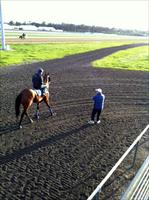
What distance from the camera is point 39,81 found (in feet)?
39.9

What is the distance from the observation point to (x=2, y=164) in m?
8.47

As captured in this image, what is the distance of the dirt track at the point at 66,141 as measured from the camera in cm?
758

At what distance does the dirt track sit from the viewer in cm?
758

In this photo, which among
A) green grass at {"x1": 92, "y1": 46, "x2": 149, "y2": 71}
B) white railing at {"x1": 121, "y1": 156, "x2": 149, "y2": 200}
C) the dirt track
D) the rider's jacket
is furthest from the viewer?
green grass at {"x1": 92, "y1": 46, "x2": 149, "y2": 71}

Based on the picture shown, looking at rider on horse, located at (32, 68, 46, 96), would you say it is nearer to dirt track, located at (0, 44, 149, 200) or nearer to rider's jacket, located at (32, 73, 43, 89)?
rider's jacket, located at (32, 73, 43, 89)

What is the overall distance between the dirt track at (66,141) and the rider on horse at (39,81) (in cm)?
129

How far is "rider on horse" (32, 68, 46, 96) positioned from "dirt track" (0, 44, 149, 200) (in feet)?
4.24

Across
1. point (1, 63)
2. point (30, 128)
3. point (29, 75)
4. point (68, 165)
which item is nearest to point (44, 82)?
point (30, 128)

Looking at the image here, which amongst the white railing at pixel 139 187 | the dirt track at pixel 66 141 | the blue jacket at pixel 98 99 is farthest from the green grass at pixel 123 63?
the white railing at pixel 139 187

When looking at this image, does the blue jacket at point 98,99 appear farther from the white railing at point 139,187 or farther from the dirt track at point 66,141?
the white railing at point 139,187

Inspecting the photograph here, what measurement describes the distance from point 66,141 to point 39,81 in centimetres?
322

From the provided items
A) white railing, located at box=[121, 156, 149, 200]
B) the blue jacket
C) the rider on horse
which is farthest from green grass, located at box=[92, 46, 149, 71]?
white railing, located at box=[121, 156, 149, 200]

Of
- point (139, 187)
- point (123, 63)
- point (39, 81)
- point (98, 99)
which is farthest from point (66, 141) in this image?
point (123, 63)

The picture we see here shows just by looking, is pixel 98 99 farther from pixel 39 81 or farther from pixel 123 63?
pixel 123 63
